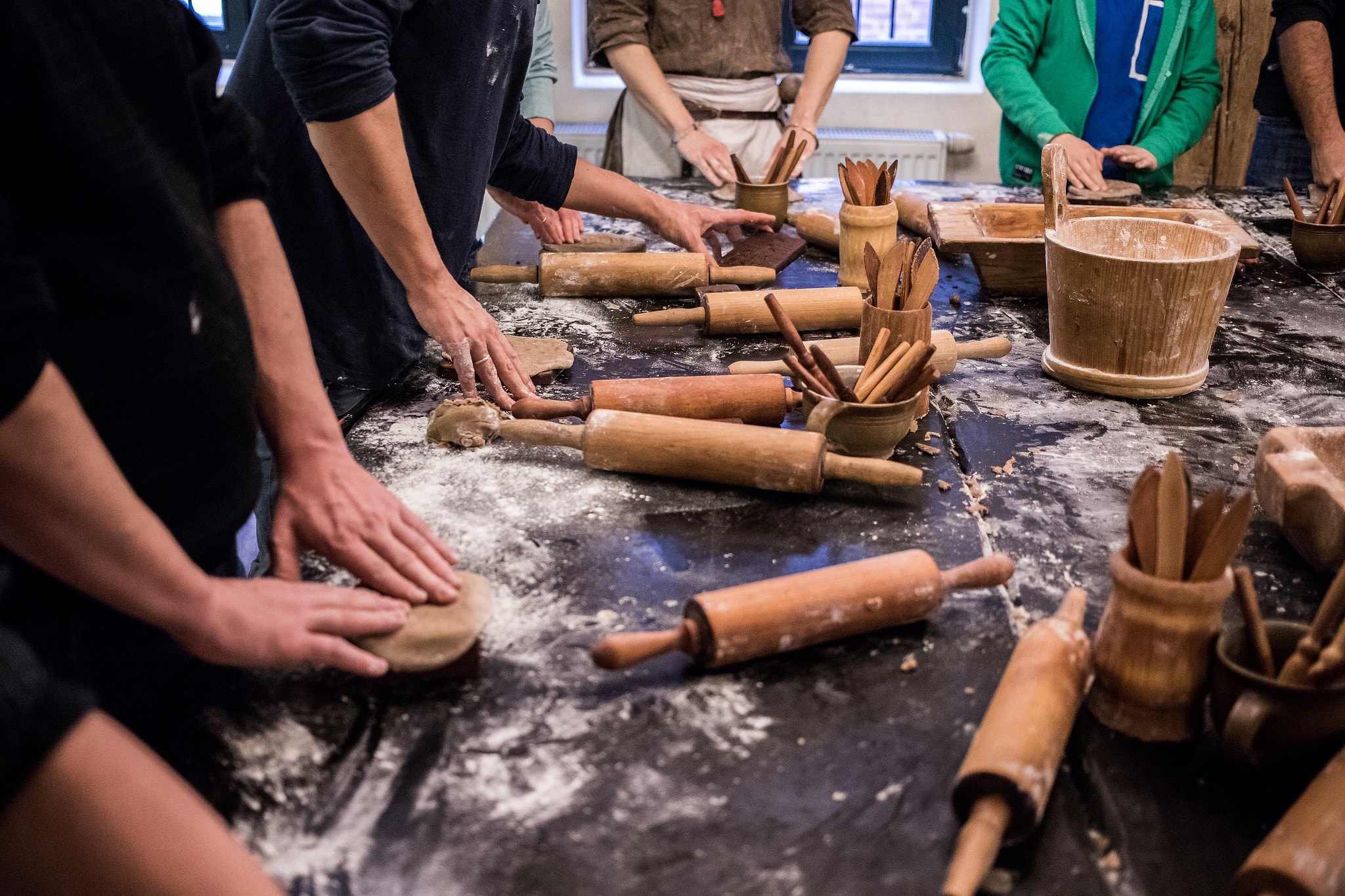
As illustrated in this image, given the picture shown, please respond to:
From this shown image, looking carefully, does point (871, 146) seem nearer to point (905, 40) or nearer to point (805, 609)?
point (905, 40)

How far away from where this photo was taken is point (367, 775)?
100 cm

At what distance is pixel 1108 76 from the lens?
3896 mm

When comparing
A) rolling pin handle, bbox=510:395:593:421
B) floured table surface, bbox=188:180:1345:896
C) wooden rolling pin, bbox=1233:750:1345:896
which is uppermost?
rolling pin handle, bbox=510:395:593:421

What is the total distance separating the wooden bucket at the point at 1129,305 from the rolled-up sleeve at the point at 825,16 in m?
2.26

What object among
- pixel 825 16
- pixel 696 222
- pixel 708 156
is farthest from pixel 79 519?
pixel 825 16

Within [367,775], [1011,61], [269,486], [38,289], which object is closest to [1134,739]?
[367,775]

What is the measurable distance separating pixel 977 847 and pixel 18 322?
0.92m

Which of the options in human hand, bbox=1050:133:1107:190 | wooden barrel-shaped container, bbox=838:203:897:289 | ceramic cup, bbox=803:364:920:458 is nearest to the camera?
ceramic cup, bbox=803:364:920:458

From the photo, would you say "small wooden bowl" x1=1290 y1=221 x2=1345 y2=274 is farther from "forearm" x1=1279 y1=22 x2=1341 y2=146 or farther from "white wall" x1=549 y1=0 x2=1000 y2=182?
"white wall" x1=549 y1=0 x2=1000 y2=182

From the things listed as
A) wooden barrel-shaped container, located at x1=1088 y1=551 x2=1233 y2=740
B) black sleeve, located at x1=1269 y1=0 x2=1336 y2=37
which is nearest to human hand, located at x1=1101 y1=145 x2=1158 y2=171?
black sleeve, located at x1=1269 y1=0 x2=1336 y2=37

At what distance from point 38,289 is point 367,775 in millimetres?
546

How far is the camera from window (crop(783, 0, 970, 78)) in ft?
18.4

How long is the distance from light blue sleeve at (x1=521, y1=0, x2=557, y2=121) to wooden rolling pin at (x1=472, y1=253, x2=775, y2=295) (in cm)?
184

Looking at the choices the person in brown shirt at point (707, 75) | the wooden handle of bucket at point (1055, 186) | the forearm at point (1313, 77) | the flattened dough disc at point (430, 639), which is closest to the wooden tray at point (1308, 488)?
the wooden handle of bucket at point (1055, 186)
